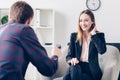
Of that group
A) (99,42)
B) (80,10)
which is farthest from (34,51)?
(80,10)

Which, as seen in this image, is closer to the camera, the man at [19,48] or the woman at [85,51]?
the man at [19,48]

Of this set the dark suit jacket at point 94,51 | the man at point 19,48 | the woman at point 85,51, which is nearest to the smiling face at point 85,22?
the woman at point 85,51

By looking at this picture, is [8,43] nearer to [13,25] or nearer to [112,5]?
[13,25]

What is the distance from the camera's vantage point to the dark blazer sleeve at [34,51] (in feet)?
5.49

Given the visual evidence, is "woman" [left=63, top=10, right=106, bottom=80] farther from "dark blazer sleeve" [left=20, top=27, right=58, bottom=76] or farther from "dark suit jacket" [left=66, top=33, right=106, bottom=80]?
"dark blazer sleeve" [left=20, top=27, right=58, bottom=76]

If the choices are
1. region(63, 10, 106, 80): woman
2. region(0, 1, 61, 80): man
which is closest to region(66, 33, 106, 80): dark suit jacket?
region(63, 10, 106, 80): woman

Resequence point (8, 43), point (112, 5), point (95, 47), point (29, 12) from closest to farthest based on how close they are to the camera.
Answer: point (8, 43), point (29, 12), point (95, 47), point (112, 5)

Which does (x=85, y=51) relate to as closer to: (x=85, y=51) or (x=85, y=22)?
(x=85, y=51)

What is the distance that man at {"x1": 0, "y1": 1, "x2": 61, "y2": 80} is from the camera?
163 centimetres

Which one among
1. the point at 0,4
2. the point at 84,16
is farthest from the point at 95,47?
the point at 0,4

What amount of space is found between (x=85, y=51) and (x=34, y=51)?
1.40 m

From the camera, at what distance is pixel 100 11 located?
4.29m

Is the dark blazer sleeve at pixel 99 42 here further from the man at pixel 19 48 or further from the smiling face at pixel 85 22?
the man at pixel 19 48

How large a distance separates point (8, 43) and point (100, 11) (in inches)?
→ 113
